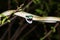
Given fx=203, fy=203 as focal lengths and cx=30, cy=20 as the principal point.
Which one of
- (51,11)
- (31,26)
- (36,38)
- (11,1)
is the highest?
(11,1)

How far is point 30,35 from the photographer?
1943 millimetres

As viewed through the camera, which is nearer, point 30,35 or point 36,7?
point 36,7

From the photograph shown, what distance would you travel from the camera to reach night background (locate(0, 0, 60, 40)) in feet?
5.72

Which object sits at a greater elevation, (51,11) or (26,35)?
(51,11)

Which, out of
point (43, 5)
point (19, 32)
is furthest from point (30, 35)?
point (43, 5)

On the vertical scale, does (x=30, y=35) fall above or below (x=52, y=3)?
below

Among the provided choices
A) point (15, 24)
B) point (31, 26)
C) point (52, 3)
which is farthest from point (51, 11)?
point (15, 24)

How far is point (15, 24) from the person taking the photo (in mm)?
1820

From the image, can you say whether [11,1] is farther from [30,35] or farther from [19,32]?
[30,35]

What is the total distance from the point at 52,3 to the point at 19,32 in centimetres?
40

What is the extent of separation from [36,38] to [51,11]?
0.99 feet

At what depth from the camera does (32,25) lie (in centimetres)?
187

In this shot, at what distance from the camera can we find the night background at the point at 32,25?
174cm

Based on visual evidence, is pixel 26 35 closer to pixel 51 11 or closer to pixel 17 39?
pixel 17 39
